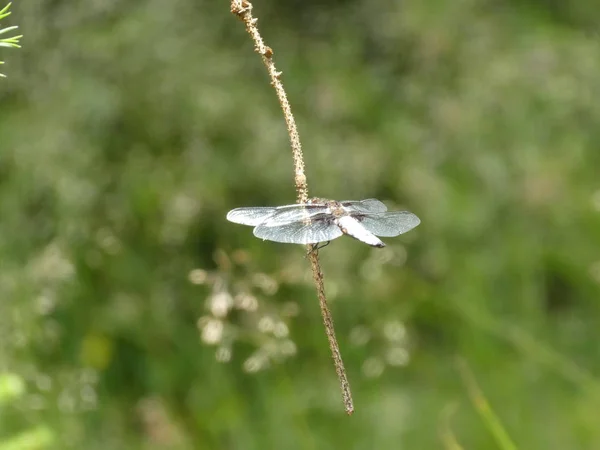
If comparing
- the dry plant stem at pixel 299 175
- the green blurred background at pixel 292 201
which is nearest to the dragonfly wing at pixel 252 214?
the dry plant stem at pixel 299 175

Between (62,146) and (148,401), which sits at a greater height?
(62,146)

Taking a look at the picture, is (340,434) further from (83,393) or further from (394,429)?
(83,393)

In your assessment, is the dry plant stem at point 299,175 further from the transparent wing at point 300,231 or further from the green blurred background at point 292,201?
the green blurred background at point 292,201

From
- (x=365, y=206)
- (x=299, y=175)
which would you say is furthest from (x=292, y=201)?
(x=299, y=175)

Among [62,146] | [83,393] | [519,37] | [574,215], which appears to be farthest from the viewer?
[519,37]

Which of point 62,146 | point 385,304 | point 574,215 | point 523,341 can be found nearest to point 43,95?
point 62,146

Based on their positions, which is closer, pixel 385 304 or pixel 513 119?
pixel 385 304

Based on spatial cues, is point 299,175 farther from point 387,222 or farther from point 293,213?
point 387,222
